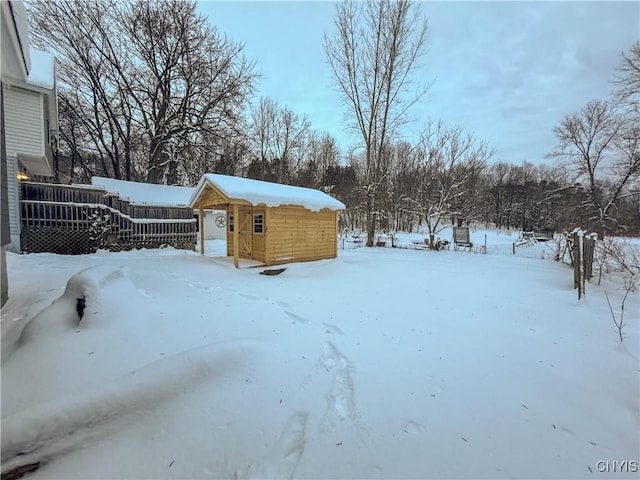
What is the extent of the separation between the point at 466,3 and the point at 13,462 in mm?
11251

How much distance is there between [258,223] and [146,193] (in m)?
8.42

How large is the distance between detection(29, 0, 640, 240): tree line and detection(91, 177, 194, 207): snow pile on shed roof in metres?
2.63

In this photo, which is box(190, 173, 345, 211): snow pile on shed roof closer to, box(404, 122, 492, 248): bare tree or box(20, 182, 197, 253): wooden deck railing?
box(20, 182, 197, 253): wooden deck railing

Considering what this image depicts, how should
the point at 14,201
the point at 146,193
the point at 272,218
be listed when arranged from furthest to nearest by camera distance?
1. the point at 146,193
2. the point at 272,218
3. the point at 14,201

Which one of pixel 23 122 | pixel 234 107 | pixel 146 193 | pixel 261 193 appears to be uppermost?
pixel 234 107

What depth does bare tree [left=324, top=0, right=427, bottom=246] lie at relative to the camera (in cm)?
1697

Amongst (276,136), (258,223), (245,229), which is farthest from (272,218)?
(276,136)

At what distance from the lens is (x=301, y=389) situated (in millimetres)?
2586

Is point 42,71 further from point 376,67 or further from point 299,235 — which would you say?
point 376,67

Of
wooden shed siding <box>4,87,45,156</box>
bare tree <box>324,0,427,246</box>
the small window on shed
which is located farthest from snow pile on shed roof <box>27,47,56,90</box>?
bare tree <box>324,0,427,246</box>

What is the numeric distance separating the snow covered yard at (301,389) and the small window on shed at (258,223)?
4.77m

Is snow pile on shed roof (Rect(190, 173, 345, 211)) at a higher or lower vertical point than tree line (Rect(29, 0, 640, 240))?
lower

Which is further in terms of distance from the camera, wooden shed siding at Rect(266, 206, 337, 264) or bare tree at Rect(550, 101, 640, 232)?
bare tree at Rect(550, 101, 640, 232)

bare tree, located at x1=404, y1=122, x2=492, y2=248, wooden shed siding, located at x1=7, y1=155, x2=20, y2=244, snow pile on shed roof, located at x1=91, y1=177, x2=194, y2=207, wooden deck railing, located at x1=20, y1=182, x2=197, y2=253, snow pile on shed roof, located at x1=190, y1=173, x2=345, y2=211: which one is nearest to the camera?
snow pile on shed roof, located at x1=190, y1=173, x2=345, y2=211
